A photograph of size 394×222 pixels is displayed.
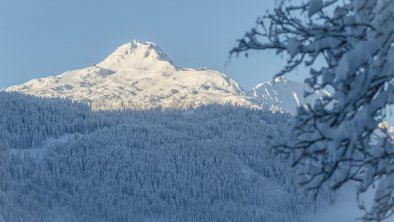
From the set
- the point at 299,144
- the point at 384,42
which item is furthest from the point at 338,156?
the point at 384,42

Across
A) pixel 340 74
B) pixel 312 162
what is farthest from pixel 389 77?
pixel 312 162

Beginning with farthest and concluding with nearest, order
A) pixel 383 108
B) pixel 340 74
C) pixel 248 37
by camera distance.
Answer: pixel 248 37, pixel 383 108, pixel 340 74

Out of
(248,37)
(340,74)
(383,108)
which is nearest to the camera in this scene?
(340,74)

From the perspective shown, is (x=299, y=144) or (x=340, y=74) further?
(x=299, y=144)

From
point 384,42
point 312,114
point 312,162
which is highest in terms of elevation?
point 384,42

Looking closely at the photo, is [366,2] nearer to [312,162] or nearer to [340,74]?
[340,74]

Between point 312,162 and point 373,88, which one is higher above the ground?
point 373,88

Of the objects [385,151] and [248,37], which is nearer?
[385,151]

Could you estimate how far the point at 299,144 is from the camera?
8086mm

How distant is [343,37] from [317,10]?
54cm

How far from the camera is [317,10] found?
25.8 ft

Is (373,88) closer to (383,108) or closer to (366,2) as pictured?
(383,108)

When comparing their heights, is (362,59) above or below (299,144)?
above

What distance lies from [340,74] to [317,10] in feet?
3.15
